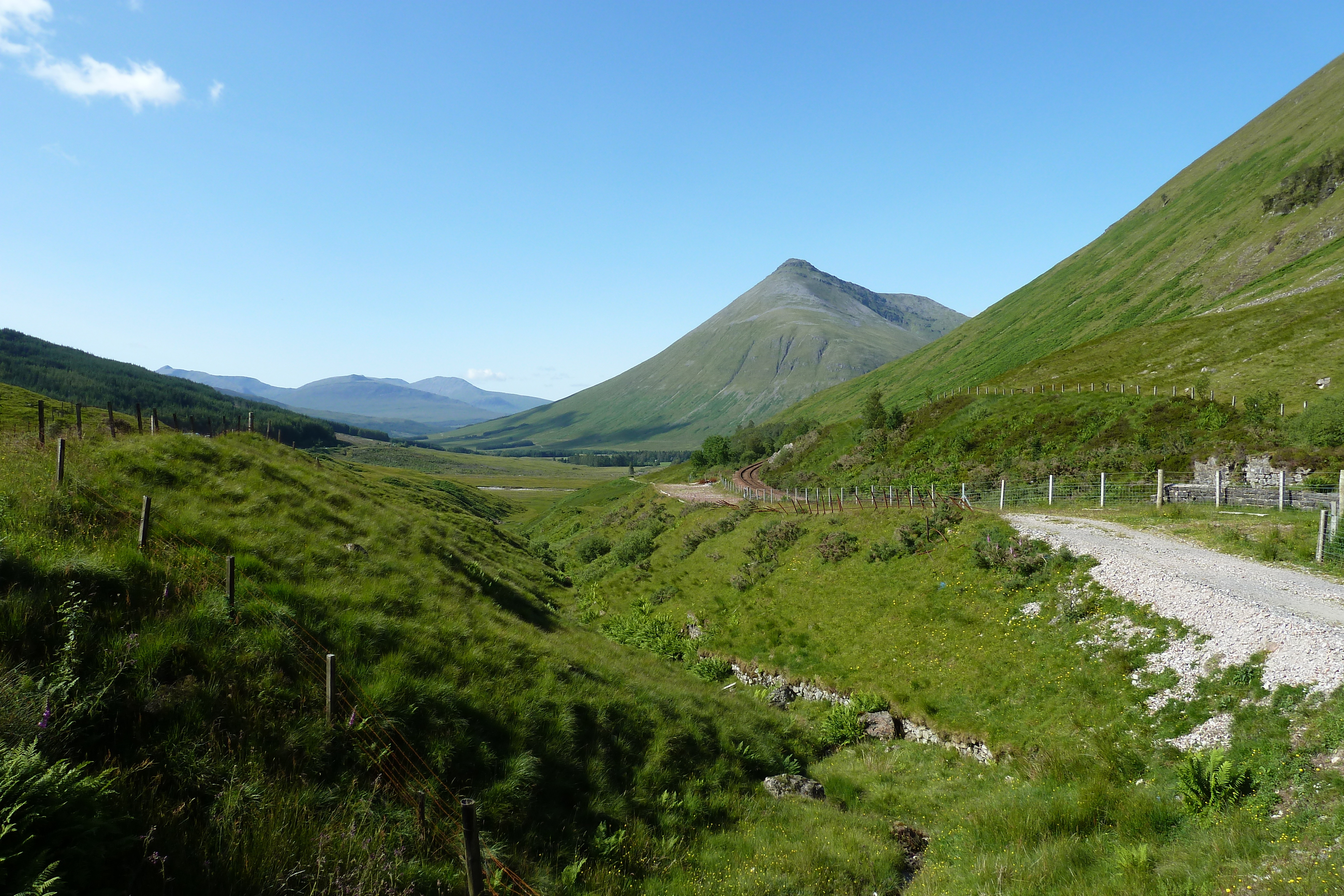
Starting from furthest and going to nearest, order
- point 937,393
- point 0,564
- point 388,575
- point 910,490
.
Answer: point 937,393 < point 910,490 < point 388,575 < point 0,564

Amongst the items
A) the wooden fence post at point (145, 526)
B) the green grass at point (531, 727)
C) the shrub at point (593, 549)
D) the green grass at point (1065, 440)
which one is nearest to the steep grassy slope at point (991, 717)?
the green grass at point (531, 727)

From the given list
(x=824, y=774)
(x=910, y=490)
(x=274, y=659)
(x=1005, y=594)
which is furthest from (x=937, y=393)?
(x=274, y=659)

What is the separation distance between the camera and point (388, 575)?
16266mm

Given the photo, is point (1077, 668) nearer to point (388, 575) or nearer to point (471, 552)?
point (388, 575)

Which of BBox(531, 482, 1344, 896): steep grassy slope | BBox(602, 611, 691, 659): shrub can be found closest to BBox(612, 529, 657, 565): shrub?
BBox(531, 482, 1344, 896): steep grassy slope

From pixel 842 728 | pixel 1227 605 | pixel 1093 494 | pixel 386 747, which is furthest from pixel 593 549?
pixel 1227 605

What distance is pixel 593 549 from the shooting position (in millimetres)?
A: 50094

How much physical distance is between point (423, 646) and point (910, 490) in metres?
27.1

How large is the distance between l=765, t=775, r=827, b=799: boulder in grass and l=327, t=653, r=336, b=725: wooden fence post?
9.65 metres

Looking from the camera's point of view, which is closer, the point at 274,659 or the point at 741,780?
the point at 274,659

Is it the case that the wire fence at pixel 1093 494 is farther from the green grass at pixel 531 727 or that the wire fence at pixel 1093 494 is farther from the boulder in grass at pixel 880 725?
the boulder in grass at pixel 880 725

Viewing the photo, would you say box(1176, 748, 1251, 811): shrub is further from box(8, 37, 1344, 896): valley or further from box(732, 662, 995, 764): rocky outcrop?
box(732, 662, 995, 764): rocky outcrop

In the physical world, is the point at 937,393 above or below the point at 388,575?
above

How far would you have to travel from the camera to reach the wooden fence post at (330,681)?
29.2 feet
